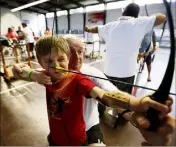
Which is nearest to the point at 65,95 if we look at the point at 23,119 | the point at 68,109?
the point at 68,109

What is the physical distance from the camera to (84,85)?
0.33 meters

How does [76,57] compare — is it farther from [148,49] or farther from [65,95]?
[148,49]

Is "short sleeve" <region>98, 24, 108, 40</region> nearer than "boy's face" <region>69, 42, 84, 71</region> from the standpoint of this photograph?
Yes

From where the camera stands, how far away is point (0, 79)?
7.43 feet

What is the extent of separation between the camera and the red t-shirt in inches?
13.9

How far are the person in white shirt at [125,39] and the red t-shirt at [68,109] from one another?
0.24 ft

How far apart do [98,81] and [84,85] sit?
4cm

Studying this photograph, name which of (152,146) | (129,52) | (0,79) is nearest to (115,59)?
(129,52)

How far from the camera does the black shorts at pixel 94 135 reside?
465 mm

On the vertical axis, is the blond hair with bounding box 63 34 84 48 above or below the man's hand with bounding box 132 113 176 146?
above

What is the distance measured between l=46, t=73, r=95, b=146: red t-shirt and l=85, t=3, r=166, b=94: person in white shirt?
0.07 m

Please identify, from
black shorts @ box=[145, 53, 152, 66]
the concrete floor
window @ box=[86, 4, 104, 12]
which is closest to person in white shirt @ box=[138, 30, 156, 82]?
black shorts @ box=[145, 53, 152, 66]

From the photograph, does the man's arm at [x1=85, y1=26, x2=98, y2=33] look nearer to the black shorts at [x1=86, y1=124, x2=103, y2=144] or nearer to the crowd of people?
the crowd of people

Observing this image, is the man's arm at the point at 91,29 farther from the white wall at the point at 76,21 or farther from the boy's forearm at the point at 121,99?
the boy's forearm at the point at 121,99
